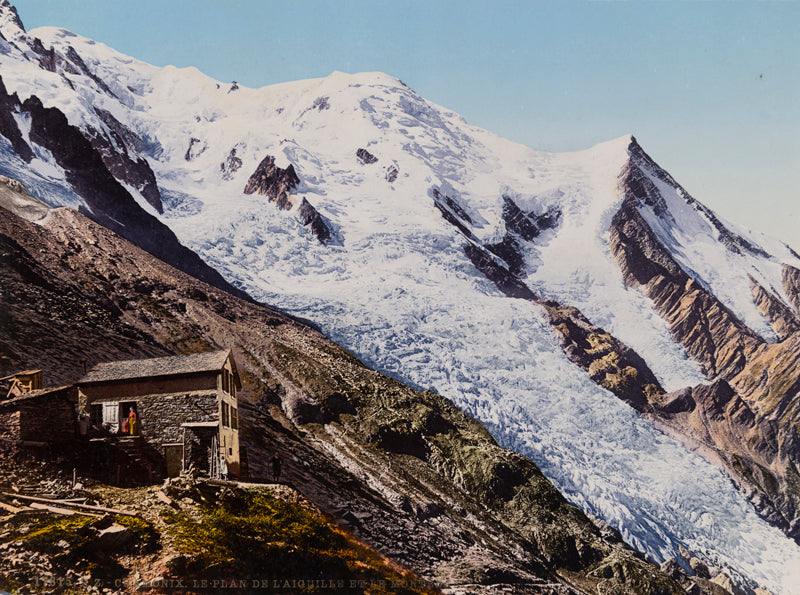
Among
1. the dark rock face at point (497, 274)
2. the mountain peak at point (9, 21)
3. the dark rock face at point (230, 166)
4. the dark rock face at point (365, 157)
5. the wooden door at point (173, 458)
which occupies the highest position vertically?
the mountain peak at point (9, 21)

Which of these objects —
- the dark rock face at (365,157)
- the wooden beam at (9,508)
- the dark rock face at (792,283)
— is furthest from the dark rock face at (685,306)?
the wooden beam at (9,508)

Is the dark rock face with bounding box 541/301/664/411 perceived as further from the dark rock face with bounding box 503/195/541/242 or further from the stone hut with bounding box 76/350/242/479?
the stone hut with bounding box 76/350/242/479

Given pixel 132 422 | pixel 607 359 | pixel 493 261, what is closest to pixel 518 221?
pixel 493 261

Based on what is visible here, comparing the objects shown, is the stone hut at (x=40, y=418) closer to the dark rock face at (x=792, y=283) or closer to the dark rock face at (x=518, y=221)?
the dark rock face at (x=518, y=221)

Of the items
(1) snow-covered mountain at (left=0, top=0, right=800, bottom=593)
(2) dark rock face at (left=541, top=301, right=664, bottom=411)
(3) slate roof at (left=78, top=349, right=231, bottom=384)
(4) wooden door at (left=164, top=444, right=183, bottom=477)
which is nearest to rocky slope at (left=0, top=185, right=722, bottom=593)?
(3) slate roof at (left=78, top=349, right=231, bottom=384)

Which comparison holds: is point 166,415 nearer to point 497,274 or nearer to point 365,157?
point 497,274

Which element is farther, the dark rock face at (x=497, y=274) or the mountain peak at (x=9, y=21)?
the mountain peak at (x=9, y=21)

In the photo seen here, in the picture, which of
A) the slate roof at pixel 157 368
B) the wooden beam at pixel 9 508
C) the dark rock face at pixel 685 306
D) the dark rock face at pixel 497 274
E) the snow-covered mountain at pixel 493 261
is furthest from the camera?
the dark rock face at pixel 685 306
